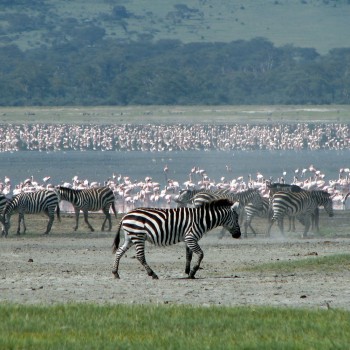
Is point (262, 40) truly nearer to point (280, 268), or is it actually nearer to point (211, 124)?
point (211, 124)

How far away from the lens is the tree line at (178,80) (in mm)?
120625

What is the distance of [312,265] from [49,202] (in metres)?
9.53

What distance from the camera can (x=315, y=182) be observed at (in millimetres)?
33531

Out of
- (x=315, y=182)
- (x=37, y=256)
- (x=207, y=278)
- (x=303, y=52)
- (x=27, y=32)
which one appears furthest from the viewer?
(x=27, y=32)

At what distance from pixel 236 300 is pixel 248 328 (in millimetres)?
2360

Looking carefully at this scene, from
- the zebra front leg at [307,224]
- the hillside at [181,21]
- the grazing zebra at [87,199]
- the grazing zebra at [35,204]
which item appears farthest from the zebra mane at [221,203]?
the hillside at [181,21]

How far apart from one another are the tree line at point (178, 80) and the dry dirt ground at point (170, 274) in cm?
9736

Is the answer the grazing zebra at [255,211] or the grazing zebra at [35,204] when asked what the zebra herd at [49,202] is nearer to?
the grazing zebra at [35,204]

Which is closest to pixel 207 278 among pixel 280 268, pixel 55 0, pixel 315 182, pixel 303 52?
pixel 280 268

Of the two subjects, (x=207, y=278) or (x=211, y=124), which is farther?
(x=211, y=124)

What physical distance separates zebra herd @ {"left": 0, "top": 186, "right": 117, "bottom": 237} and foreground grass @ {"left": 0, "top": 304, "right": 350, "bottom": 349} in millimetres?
12439

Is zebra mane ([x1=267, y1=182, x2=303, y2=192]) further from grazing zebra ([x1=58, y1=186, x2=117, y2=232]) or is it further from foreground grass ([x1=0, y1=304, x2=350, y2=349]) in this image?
foreground grass ([x1=0, y1=304, x2=350, y2=349])

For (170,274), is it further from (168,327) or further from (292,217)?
(292,217)

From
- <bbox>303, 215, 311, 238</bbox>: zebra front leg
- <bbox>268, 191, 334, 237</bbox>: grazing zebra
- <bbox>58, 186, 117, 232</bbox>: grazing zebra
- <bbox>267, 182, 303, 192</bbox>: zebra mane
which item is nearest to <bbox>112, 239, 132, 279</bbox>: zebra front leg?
<bbox>303, 215, 311, 238</bbox>: zebra front leg
